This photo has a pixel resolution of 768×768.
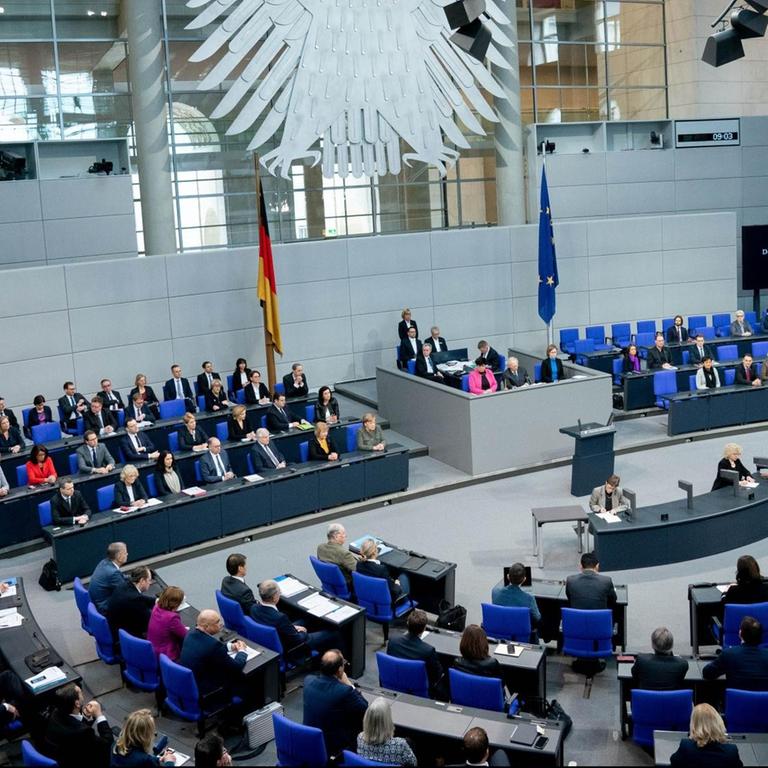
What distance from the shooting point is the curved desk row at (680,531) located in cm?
998

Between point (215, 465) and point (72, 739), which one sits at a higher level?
point (215, 465)

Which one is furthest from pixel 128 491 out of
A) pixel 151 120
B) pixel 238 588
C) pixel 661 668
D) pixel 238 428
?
pixel 151 120

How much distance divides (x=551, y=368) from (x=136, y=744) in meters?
9.86

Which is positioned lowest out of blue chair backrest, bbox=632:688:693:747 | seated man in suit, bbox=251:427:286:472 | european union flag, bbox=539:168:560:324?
blue chair backrest, bbox=632:688:693:747

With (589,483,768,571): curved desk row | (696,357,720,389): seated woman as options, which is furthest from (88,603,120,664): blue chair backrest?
(696,357,720,389): seated woman

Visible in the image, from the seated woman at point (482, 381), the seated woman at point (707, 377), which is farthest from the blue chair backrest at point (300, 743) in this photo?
the seated woman at point (707, 377)

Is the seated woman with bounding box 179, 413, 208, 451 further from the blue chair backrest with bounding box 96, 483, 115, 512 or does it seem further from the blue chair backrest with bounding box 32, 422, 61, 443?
the blue chair backrest with bounding box 32, 422, 61, 443

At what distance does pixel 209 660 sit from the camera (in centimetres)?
714

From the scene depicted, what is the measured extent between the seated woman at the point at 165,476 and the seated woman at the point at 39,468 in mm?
1295

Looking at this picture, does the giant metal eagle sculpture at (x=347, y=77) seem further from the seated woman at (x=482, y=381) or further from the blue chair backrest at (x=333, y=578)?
the blue chair backrest at (x=333, y=578)

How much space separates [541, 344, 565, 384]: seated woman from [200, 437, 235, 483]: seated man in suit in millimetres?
5072

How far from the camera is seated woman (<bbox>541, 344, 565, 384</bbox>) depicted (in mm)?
14625

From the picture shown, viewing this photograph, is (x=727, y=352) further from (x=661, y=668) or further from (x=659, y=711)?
(x=659, y=711)

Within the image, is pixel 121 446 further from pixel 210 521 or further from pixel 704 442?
pixel 704 442
